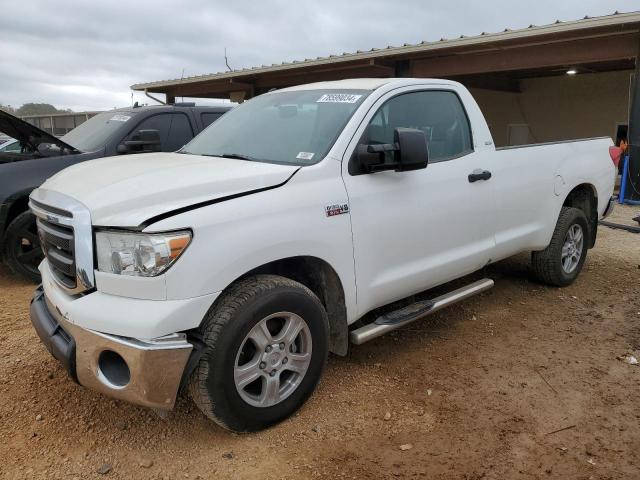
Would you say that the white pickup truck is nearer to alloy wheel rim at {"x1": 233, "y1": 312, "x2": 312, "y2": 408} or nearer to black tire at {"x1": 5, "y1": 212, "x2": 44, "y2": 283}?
alloy wheel rim at {"x1": 233, "y1": 312, "x2": 312, "y2": 408}

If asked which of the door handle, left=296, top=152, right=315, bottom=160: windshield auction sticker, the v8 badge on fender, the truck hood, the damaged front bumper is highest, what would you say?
left=296, top=152, right=315, bottom=160: windshield auction sticker

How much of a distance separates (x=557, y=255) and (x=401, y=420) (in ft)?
9.34

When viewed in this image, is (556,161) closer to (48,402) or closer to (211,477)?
(211,477)

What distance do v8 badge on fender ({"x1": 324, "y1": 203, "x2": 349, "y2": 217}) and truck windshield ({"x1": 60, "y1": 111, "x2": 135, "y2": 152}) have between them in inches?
152

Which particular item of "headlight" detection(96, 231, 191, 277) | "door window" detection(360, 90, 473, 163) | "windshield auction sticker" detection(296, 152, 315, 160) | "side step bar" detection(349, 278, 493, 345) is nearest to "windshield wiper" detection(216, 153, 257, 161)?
"windshield auction sticker" detection(296, 152, 315, 160)

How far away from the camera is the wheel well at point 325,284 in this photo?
10.1ft

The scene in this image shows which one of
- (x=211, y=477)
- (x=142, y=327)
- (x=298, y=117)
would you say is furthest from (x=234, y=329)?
(x=298, y=117)

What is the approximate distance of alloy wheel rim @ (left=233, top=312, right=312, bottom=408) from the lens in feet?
8.91

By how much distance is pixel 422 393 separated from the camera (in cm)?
332

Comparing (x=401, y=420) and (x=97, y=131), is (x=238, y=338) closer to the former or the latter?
(x=401, y=420)

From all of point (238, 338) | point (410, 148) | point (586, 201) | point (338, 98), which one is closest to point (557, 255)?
point (586, 201)

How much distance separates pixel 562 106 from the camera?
57.2 ft

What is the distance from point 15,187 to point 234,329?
365 cm

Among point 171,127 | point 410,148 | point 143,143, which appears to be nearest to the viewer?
point 410,148
